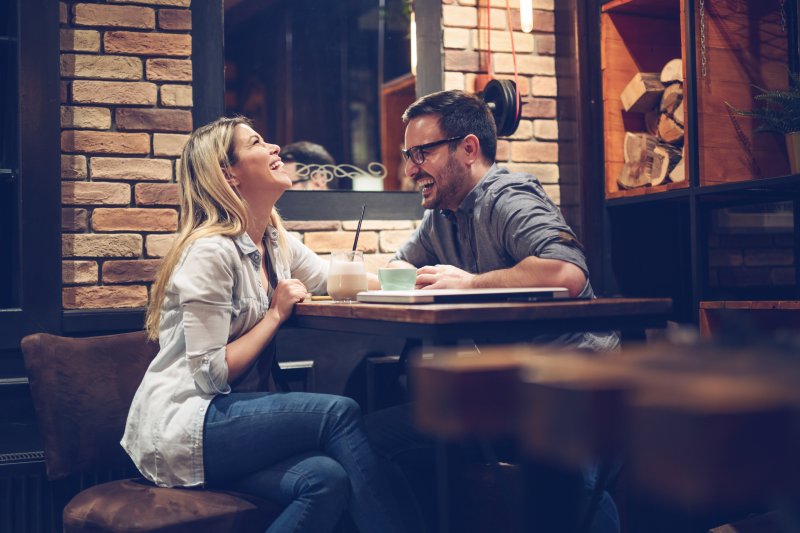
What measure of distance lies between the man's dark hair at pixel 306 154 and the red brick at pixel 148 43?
0.70 metres

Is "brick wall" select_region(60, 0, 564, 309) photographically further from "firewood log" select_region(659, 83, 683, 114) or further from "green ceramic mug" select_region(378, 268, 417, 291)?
"firewood log" select_region(659, 83, 683, 114)

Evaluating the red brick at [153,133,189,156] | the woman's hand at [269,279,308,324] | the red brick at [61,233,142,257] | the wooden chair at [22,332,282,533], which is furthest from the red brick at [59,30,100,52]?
the woman's hand at [269,279,308,324]

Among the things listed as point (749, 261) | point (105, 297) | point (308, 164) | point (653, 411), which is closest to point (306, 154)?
point (308, 164)

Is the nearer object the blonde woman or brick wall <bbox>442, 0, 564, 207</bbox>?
the blonde woman

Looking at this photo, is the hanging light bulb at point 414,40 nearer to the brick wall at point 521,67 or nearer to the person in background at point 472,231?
the brick wall at point 521,67

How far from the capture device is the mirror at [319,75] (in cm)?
334

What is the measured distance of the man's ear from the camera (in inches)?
102

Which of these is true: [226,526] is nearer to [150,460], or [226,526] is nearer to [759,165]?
[150,460]

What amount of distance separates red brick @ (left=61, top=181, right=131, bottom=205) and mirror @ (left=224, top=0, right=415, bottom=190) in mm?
725

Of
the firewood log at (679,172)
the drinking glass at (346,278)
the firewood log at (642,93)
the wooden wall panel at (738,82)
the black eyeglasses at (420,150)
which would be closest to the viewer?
the drinking glass at (346,278)

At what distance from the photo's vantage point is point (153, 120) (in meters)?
2.69

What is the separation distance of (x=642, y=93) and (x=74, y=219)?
6.60 ft

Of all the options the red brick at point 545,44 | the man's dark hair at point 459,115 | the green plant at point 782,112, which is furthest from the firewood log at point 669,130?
the man's dark hair at point 459,115

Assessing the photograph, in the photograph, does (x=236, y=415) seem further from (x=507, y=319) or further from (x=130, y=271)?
(x=130, y=271)
